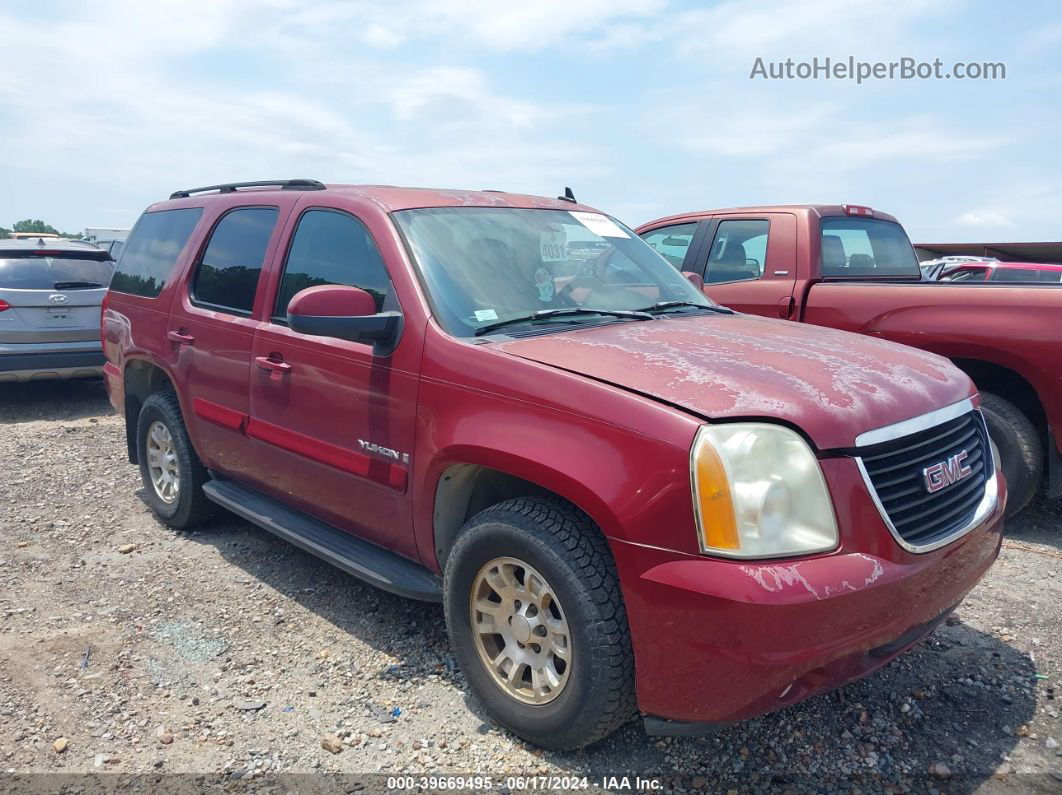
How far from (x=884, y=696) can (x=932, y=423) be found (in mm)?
1123

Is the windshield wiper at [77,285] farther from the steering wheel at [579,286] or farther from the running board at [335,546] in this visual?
the steering wheel at [579,286]

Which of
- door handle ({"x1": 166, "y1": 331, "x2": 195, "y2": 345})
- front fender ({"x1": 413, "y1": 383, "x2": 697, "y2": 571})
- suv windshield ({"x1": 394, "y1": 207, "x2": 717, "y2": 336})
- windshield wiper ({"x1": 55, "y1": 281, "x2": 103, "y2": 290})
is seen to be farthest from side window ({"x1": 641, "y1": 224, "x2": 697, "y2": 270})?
windshield wiper ({"x1": 55, "y1": 281, "x2": 103, "y2": 290})

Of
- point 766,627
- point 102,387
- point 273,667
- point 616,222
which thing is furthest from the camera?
point 102,387

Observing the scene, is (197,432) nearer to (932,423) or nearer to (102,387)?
(932,423)

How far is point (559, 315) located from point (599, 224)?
111 cm

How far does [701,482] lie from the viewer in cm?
226

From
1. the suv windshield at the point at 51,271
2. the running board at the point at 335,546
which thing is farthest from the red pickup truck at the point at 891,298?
the suv windshield at the point at 51,271

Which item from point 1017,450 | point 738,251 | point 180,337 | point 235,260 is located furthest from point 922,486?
point 738,251

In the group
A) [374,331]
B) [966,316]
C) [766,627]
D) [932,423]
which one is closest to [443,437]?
[374,331]

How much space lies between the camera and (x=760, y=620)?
7.15 feet

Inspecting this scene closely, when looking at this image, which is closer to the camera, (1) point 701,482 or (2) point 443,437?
(1) point 701,482

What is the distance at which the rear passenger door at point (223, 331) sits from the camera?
4043mm

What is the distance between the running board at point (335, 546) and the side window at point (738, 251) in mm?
3738

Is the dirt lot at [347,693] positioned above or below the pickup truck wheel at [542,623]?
below
